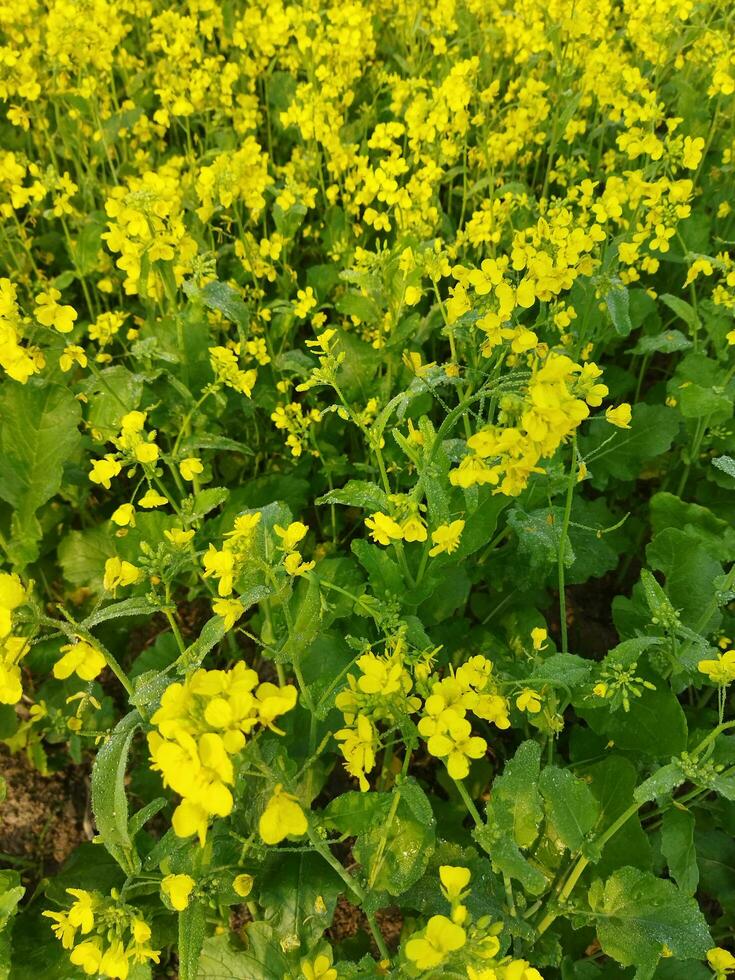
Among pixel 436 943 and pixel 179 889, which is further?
pixel 179 889

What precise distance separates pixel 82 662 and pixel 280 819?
481 mm

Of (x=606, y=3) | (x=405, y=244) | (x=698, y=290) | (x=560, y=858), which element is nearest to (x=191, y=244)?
(x=405, y=244)

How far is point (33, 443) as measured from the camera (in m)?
2.32

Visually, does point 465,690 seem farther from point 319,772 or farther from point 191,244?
point 191,244

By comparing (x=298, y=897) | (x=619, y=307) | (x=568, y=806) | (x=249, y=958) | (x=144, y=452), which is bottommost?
(x=249, y=958)

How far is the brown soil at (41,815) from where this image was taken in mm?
2254

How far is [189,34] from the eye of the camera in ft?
10.3

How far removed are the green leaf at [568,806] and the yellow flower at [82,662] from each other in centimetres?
91

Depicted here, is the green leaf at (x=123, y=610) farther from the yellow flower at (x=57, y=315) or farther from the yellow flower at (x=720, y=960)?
the yellow flower at (x=720, y=960)

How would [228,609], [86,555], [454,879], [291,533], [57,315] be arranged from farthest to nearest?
[86,555]
[57,315]
[291,533]
[228,609]
[454,879]

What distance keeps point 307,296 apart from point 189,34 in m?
1.60

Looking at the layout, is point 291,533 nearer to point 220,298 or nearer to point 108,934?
point 108,934

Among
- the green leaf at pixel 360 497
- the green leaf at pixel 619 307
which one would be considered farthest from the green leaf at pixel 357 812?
the green leaf at pixel 619 307

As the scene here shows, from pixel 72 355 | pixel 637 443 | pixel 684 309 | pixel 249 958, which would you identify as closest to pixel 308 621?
pixel 249 958
